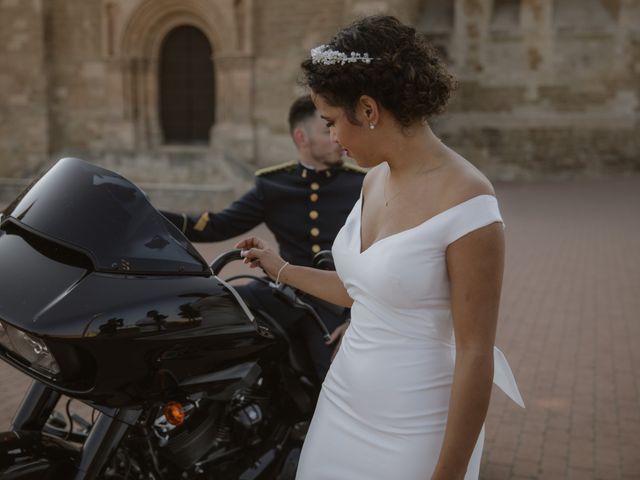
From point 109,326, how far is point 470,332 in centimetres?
78

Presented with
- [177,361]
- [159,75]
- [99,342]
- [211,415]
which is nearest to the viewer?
[99,342]

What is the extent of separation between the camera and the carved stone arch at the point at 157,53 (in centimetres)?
1648

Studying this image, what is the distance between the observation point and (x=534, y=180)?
1852 cm

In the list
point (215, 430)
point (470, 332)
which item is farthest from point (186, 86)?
point (470, 332)

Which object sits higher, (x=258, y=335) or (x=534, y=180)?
(x=258, y=335)

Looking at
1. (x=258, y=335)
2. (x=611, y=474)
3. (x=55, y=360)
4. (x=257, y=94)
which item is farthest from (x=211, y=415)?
(x=257, y=94)

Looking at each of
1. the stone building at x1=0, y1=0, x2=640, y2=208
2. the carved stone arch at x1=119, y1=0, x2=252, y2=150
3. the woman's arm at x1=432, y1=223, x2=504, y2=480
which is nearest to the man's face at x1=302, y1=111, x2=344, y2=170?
the woman's arm at x1=432, y1=223, x2=504, y2=480

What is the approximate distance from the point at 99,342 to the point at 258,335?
0.49 meters

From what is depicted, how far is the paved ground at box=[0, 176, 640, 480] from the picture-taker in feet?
12.9

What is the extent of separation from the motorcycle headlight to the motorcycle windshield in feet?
0.79

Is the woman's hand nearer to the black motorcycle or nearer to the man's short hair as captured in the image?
the black motorcycle

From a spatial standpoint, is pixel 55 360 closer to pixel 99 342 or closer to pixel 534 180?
pixel 99 342

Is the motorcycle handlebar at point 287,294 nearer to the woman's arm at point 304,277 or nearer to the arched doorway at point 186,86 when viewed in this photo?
the woman's arm at point 304,277

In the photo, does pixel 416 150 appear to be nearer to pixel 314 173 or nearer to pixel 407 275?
pixel 407 275
